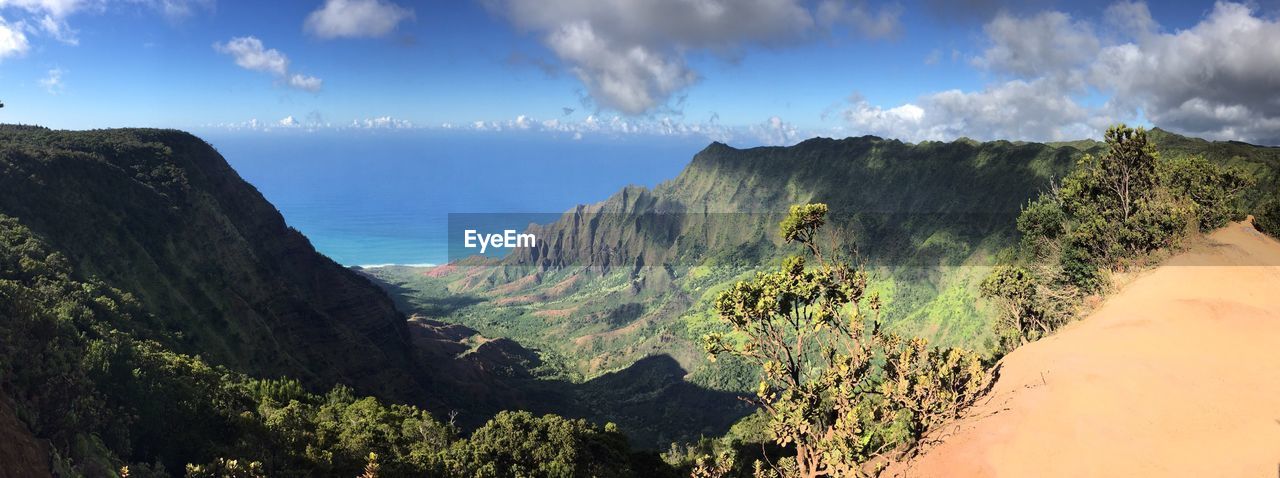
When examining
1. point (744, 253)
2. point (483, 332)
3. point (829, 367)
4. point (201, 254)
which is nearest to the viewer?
point (829, 367)

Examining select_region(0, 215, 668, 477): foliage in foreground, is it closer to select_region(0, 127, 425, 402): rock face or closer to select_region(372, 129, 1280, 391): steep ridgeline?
select_region(0, 127, 425, 402): rock face

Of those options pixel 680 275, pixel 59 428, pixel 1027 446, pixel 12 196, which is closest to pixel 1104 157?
pixel 1027 446

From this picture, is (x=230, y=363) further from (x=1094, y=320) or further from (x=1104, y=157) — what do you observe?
(x=1104, y=157)

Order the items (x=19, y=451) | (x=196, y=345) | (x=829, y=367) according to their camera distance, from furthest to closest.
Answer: (x=196, y=345)
(x=829, y=367)
(x=19, y=451)

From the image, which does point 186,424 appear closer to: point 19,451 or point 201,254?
point 19,451

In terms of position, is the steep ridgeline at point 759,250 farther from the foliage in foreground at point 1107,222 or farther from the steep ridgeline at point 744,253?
the foliage in foreground at point 1107,222

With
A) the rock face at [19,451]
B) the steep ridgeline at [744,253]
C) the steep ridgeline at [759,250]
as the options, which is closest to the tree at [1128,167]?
the steep ridgeline at [759,250]

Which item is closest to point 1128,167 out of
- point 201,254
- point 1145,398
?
point 1145,398

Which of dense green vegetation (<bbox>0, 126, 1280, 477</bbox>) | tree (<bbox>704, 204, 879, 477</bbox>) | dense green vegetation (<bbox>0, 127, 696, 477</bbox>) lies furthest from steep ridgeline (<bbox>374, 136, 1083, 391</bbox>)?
tree (<bbox>704, 204, 879, 477</bbox>)
